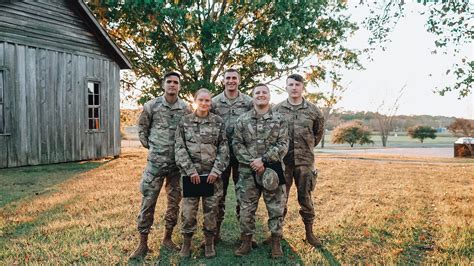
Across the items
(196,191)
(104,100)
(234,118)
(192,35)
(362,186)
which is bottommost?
(362,186)

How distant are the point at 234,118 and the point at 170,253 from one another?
1.88 metres

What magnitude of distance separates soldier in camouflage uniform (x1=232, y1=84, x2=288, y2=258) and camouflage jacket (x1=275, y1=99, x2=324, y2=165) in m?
0.39

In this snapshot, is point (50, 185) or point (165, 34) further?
point (165, 34)

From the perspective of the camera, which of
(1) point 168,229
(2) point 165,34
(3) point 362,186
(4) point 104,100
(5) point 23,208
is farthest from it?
(2) point 165,34

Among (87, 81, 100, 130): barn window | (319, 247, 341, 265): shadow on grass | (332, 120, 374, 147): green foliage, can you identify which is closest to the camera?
(319, 247, 341, 265): shadow on grass

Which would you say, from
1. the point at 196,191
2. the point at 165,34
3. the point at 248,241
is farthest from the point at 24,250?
the point at 165,34

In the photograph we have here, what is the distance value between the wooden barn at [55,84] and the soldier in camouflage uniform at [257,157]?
31.5ft

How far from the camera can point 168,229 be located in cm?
481

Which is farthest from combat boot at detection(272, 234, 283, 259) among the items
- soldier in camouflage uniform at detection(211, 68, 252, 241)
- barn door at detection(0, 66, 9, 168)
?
barn door at detection(0, 66, 9, 168)

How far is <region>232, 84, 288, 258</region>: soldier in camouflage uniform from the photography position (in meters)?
4.54

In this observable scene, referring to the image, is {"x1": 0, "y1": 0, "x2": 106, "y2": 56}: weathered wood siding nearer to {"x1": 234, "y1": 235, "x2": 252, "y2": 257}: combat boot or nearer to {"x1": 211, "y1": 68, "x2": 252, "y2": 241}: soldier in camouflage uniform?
{"x1": 211, "y1": 68, "x2": 252, "y2": 241}: soldier in camouflage uniform

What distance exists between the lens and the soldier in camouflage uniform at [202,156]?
14.6ft

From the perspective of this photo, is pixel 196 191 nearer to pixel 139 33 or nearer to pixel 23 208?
pixel 23 208

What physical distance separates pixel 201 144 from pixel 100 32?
36.5ft
